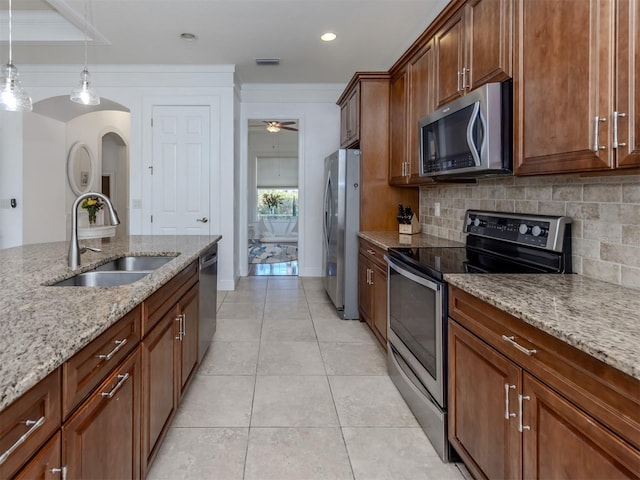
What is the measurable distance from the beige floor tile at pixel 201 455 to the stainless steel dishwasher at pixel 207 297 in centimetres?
67

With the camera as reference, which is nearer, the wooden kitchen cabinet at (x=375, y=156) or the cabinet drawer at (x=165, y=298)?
the cabinet drawer at (x=165, y=298)

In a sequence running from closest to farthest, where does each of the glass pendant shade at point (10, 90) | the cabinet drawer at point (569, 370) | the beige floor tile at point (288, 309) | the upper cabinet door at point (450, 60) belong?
1. the cabinet drawer at point (569, 370)
2. the upper cabinet door at point (450, 60)
3. the glass pendant shade at point (10, 90)
4. the beige floor tile at point (288, 309)

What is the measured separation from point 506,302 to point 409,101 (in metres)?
2.35

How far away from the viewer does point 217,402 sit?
2.27 m

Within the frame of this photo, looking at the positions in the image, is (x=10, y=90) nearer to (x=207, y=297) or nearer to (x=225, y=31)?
(x=207, y=297)

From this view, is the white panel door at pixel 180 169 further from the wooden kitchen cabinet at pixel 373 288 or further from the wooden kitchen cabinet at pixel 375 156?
the wooden kitchen cabinet at pixel 373 288

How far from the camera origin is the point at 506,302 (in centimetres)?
123

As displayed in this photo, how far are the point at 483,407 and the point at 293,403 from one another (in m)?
1.19

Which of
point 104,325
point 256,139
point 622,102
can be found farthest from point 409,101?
point 256,139

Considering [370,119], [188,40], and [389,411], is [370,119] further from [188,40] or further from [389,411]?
[389,411]

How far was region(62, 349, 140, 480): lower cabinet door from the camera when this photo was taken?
0.95 metres

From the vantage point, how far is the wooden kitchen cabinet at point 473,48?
180 centimetres

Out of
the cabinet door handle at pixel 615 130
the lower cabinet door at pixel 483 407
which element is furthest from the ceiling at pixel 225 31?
the lower cabinet door at pixel 483 407

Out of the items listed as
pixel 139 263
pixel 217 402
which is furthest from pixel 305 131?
pixel 217 402
